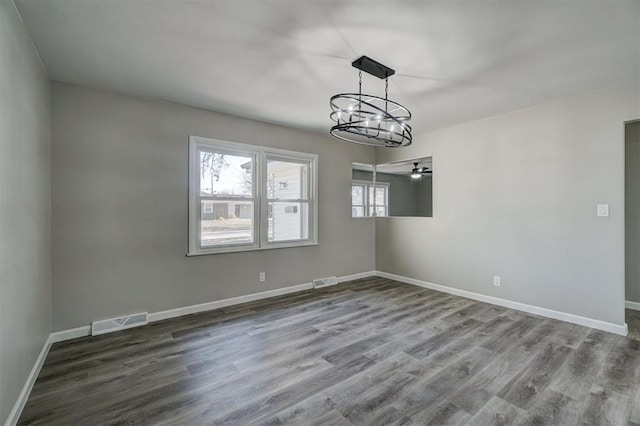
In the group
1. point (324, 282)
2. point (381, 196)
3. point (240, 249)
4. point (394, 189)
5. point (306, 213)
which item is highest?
point (394, 189)

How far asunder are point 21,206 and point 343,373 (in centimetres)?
262

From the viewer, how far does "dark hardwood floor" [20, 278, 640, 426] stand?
186cm

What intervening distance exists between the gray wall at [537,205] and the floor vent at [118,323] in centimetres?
413

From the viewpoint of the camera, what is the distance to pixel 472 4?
5.98ft

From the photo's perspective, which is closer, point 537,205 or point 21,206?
point 21,206

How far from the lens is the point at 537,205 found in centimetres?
362

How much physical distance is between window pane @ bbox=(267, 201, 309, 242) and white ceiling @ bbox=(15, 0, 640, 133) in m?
1.69

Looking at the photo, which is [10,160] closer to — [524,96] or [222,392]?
[222,392]

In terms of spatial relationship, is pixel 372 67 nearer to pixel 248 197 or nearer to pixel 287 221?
→ pixel 248 197

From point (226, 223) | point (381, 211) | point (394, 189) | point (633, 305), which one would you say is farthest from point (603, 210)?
point (226, 223)

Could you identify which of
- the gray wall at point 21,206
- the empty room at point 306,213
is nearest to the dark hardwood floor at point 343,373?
the empty room at point 306,213

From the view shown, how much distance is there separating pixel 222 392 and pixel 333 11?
107 inches

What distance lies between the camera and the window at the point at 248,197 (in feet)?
12.3

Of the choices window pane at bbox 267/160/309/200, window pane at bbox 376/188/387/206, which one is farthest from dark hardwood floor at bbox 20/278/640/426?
window pane at bbox 376/188/387/206
